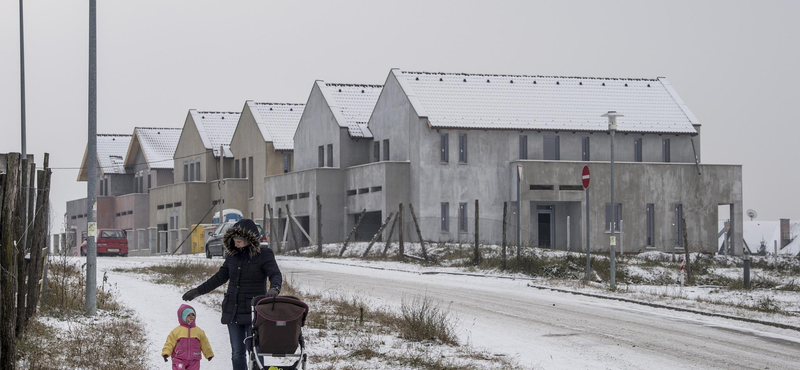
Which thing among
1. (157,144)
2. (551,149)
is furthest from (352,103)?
(157,144)

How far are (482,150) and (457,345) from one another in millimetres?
39858

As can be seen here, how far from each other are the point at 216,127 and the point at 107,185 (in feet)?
56.9

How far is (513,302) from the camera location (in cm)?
2525

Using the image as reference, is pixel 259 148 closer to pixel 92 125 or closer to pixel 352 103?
pixel 352 103

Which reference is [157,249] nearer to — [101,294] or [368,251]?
[368,251]

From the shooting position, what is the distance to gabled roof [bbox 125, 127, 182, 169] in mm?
83000

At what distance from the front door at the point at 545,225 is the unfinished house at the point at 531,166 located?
0.16 ft

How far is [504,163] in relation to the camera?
5619 centimetres

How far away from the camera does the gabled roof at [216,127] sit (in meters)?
74.4

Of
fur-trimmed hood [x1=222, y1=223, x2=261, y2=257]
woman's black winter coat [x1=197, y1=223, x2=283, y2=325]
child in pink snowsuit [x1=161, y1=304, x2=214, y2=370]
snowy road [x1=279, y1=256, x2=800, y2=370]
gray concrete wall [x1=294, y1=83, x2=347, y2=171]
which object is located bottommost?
snowy road [x1=279, y1=256, x2=800, y2=370]

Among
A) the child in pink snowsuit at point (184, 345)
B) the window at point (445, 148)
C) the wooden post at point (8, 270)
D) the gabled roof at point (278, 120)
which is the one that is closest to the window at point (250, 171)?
the gabled roof at point (278, 120)

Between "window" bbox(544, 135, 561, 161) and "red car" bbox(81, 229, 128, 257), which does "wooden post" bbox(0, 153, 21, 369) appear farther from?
"red car" bbox(81, 229, 128, 257)

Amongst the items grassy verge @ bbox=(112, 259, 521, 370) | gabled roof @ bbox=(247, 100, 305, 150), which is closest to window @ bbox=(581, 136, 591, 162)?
gabled roof @ bbox=(247, 100, 305, 150)

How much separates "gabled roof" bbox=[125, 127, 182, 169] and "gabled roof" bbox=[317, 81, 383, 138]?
22.4 meters
